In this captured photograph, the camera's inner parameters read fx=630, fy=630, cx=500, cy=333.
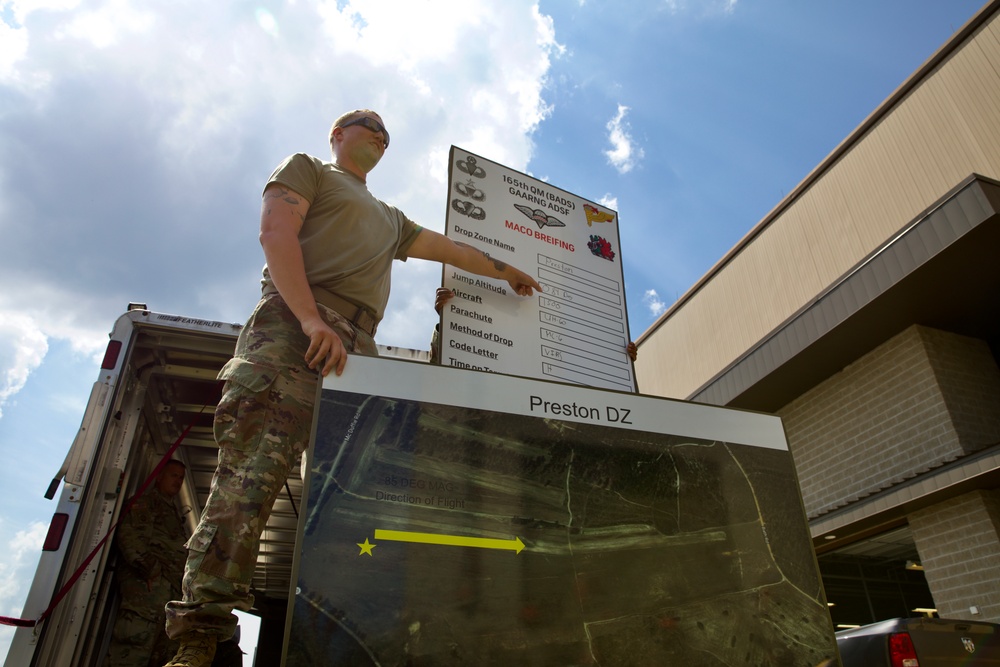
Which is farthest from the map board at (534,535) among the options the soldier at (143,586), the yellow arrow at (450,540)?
the soldier at (143,586)

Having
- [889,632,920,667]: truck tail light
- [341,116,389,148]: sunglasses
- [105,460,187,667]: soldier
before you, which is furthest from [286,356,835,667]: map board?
[105,460,187,667]: soldier

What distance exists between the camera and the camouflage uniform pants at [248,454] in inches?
68.6

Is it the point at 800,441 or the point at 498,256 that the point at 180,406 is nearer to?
the point at 498,256

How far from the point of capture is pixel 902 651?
3.17 m

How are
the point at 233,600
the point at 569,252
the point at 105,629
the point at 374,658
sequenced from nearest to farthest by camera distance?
the point at 374,658 → the point at 233,600 → the point at 569,252 → the point at 105,629

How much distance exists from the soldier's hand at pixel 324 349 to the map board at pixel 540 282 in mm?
756

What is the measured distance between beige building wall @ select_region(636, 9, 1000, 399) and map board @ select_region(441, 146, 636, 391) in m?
7.86

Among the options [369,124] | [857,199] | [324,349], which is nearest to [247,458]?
[324,349]

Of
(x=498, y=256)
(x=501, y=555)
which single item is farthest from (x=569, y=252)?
(x=501, y=555)

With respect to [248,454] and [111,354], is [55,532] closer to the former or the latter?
[111,354]

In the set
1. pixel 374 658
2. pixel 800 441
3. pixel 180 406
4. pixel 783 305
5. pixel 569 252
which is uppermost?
pixel 783 305

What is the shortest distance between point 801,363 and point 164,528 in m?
9.70

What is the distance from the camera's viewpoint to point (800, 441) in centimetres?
1161

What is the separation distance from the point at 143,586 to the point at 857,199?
36.6 feet
